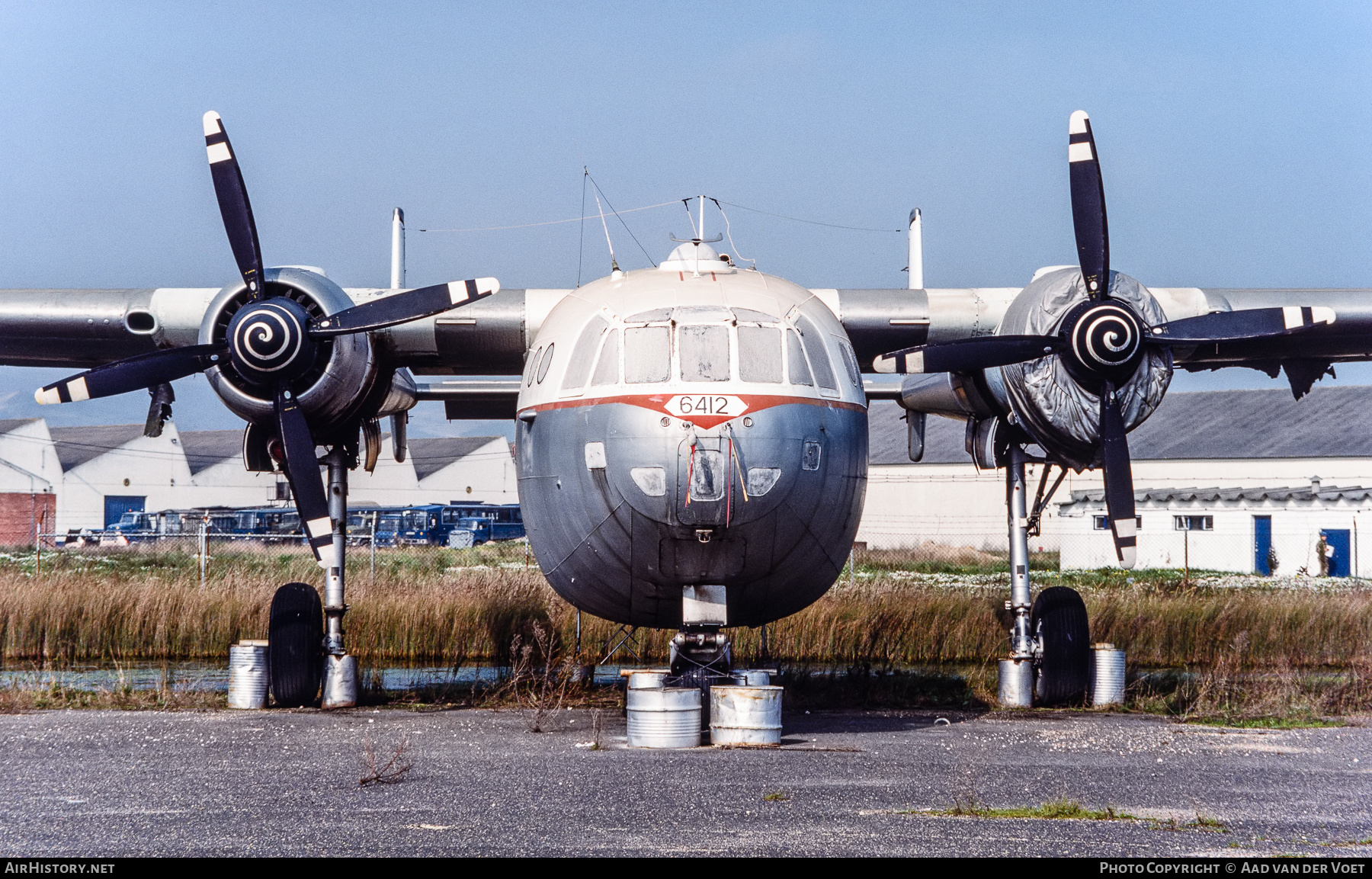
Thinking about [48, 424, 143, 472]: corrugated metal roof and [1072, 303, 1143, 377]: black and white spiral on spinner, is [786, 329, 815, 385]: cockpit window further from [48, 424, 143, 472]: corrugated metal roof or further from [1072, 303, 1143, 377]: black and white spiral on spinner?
[48, 424, 143, 472]: corrugated metal roof

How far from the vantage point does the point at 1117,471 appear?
39.8 ft

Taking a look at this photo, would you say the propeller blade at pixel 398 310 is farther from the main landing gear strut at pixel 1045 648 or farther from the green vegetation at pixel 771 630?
the main landing gear strut at pixel 1045 648

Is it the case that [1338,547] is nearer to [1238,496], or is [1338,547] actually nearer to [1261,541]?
[1261,541]

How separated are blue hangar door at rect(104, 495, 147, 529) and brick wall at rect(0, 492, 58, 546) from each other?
15.0 ft

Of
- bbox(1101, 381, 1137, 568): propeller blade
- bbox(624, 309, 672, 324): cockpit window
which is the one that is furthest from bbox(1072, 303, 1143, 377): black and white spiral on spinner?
bbox(624, 309, 672, 324): cockpit window

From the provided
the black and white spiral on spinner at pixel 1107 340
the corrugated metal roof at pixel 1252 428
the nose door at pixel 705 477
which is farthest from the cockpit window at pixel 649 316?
the corrugated metal roof at pixel 1252 428

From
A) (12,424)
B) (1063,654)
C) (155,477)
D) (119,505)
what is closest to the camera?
(1063,654)

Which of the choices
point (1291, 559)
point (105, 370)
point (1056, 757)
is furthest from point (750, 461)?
point (1291, 559)

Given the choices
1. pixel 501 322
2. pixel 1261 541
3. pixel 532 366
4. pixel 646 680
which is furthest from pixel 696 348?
pixel 1261 541

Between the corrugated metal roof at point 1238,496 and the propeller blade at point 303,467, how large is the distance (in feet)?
103

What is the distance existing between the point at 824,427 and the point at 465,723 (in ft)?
13.7

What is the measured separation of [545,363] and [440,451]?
70731 millimetres

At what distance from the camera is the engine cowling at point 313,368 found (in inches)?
488

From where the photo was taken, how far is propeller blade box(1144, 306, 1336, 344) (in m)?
12.1
